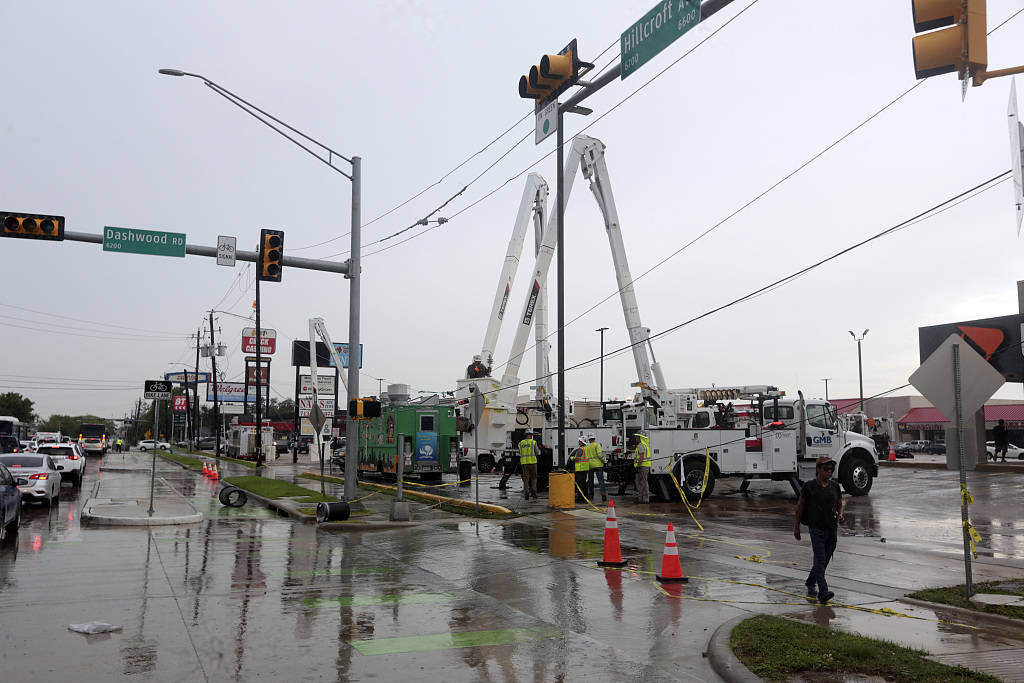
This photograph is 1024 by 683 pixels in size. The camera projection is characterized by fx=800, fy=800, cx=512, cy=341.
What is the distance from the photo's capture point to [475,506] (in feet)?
59.7

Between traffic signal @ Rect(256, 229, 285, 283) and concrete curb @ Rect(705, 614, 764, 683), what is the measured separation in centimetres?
1340

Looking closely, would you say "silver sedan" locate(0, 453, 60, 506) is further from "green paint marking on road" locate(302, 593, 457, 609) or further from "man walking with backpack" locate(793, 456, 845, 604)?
"man walking with backpack" locate(793, 456, 845, 604)

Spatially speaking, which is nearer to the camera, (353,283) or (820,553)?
(820,553)

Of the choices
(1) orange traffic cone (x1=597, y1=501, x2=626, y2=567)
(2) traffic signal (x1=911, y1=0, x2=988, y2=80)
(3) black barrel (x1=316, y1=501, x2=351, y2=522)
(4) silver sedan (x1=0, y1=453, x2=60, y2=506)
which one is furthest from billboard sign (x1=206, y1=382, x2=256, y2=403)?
(2) traffic signal (x1=911, y1=0, x2=988, y2=80)

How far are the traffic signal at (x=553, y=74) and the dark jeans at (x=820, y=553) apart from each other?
810cm

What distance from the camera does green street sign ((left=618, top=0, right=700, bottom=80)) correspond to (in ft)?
30.8

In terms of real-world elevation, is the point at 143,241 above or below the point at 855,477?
above

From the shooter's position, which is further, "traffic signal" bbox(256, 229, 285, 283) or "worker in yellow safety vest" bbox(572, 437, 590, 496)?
"worker in yellow safety vest" bbox(572, 437, 590, 496)

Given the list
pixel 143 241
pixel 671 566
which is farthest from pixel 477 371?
pixel 671 566

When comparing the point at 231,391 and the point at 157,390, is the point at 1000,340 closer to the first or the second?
the point at 157,390

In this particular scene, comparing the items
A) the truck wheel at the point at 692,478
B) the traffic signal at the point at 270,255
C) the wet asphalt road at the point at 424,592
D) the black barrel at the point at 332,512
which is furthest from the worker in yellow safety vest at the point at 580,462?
the traffic signal at the point at 270,255

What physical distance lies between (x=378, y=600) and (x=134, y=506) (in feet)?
43.0

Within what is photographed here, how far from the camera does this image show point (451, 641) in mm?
7340

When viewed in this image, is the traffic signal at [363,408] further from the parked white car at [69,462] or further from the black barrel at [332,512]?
the parked white car at [69,462]
